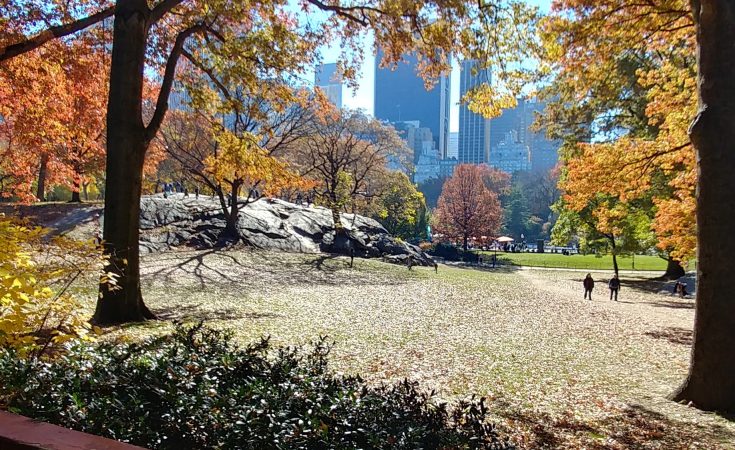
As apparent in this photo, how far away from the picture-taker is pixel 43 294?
3.26 m

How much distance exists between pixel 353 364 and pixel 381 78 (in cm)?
10087

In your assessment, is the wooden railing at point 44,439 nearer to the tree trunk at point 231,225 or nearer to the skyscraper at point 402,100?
the tree trunk at point 231,225

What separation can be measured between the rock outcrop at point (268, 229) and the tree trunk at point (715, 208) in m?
19.0

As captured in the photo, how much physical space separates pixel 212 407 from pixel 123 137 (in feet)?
21.5

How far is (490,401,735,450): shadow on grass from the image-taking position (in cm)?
439

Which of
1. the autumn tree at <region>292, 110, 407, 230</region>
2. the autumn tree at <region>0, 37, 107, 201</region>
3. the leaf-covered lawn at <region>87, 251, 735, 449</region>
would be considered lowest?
the leaf-covered lawn at <region>87, 251, 735, 449</region>

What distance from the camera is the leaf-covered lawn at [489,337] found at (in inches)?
199

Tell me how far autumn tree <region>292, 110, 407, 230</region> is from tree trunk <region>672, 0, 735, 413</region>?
20801 millimetres

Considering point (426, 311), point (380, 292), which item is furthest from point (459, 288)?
point (426, 311)

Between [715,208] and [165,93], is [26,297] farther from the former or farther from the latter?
[165,93]

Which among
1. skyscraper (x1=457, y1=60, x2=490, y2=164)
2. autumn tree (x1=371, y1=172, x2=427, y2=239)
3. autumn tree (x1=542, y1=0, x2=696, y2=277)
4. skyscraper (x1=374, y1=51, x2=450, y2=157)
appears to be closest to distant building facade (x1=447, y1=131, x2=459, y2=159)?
skyscraper (x1=457, y1=60, x2=490, y2=164)

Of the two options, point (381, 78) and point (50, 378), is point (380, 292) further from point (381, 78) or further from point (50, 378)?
point (381, 78)

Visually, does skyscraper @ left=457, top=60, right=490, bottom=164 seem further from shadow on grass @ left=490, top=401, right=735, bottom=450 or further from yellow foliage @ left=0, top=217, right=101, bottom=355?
yellow foliage @ left=0, top=217, right=101, bottom=355

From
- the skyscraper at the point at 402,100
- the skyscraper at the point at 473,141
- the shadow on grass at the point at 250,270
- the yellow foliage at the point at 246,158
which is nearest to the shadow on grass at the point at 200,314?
the shadow on grass at the point at 250,270
